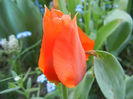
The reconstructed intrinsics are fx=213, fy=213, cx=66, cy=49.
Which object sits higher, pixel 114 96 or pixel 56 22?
pixel 56 22

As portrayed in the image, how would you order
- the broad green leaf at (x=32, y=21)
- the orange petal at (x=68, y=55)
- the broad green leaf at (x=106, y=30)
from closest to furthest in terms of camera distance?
the orange petal at (x=68, y=55) < the broad green leaf at (x=106, y=30) < the broad green leaf at (x=32, y=21)

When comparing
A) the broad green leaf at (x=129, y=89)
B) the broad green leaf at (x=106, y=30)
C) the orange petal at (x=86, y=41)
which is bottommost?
the broad green leaf at (x=129, y=89)

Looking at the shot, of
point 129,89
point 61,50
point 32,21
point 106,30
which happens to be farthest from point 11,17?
point 61,50

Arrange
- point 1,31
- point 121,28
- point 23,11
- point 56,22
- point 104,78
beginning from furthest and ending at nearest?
point 1,31, point 23,11, point 121,28, point 104,78, point 56,22

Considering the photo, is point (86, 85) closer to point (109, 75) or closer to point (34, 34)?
point (109, 75)

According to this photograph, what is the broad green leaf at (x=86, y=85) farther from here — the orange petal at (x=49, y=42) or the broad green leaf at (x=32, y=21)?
the broad green leaf at (x=32, y=21)

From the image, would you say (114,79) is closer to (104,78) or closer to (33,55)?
(104,78)

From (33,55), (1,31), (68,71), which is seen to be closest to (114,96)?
(68,71)

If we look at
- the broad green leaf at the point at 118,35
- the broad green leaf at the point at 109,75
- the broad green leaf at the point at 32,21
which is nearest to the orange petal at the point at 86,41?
the broad green leaf at the point at 109,75

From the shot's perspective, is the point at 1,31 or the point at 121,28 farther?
the point at 1,31
